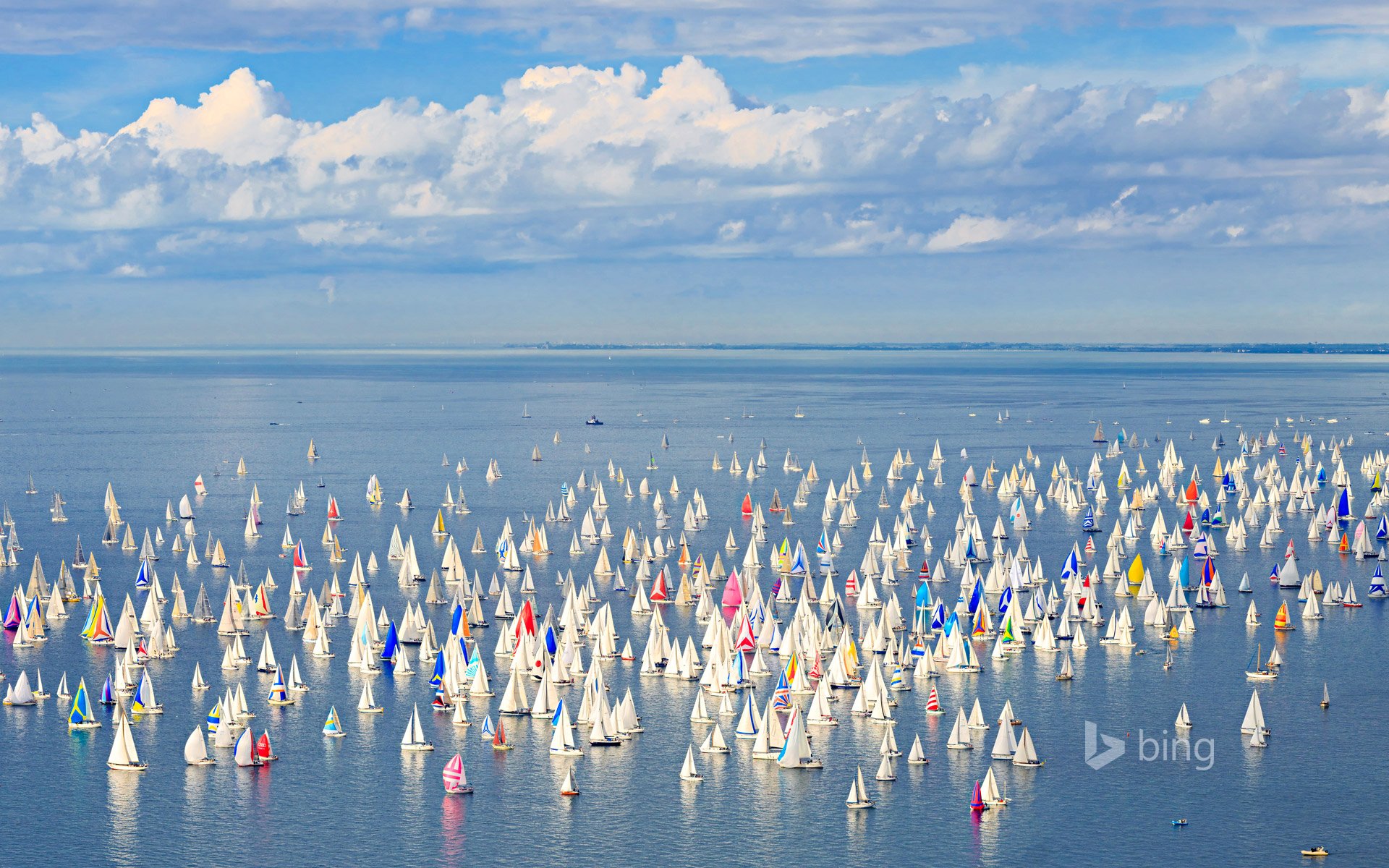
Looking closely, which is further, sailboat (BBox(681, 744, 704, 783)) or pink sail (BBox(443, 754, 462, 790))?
sailboat (BBox(681, 744, 704, 783))

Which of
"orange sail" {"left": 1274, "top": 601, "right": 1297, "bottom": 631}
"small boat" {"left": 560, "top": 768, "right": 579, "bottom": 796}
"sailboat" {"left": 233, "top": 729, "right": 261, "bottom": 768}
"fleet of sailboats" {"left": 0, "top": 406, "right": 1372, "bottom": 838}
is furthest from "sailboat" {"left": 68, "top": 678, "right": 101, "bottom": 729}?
"orange sail" {"left": 1274, "top": 601, "right": 1297, "bottom": 631}

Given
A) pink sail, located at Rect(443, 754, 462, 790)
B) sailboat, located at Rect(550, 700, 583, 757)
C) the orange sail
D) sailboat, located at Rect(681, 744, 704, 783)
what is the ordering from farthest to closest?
the orange sail < sailboat, located at Rect(550, 700, 583, 757) < sailboat, located at Rect(681, 744, 704, 783) < pink sail, located at Rect(443, 754, 462, 790)

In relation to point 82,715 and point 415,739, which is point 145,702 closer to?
point 82,715

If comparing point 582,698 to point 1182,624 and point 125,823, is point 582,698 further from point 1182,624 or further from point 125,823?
point 1182,624

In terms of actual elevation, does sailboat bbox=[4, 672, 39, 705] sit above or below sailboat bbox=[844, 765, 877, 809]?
above

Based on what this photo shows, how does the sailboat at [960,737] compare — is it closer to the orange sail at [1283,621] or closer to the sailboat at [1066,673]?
the sailboat at [1066,673]

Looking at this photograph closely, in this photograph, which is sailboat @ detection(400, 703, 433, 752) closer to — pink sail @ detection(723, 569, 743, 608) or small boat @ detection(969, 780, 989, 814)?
small boat @ detection(969, 780, 989, 814)
